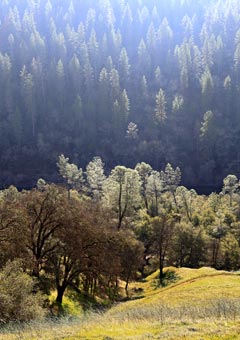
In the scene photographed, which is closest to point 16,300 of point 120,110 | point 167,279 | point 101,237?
point 101,237

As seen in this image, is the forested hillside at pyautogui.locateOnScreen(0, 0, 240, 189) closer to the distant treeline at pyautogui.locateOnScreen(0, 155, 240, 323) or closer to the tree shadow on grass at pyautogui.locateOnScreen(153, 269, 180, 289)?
the distant treeline at pyautogui.locateOnScreen(0, 155, 240, 323)

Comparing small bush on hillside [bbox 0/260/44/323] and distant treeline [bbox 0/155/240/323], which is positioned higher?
distant treeline [bbox 0/155/240/323]

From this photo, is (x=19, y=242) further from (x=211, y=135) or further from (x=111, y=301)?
(x=211, y=135)

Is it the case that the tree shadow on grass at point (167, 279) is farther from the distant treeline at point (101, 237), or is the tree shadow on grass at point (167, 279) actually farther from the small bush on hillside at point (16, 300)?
the small bush on hillside at point (16, 300)

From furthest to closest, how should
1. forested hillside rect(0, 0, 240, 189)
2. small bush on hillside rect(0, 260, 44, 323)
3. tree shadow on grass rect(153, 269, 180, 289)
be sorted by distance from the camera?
forested hillside rect(0, 0, 240, 189) → tree shadow on grass rect(153, 269, 180, 289) → small bush on hillside rect(0, 260, 44, 323)

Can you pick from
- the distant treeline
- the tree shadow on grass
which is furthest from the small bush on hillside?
the tree shadow on grass

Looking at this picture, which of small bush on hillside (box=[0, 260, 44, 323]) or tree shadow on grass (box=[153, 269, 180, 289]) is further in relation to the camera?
tree shadow on grass (box=[153, 269, 180, 289])

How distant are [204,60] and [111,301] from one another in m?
143

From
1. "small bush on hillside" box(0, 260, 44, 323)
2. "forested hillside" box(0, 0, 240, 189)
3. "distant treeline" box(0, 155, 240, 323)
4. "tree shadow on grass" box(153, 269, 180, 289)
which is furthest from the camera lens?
"forested hillside" box(0, 0, 240, 189)

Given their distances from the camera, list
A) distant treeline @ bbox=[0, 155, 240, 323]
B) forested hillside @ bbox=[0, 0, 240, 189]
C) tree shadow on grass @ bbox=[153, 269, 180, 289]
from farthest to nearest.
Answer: forested hillside @ bbox=[0, 0, 240, 189], tree shadow on grass @ bbox=[153, 269, 180, 289], distant treeline @ bbox=[0, 155, 240, 323]

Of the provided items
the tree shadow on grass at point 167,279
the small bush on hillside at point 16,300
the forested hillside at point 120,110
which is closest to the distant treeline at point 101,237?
the small bush on hillside at point 16,300

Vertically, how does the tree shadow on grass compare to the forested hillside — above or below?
below

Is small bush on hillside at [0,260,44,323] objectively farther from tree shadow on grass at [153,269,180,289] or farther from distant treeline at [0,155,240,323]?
tree shadow on grass at [153,269,180,289]

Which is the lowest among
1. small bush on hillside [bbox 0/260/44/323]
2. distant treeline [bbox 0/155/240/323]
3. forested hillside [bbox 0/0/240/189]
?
small bush on hillside [bbox 0/260/44/323]
